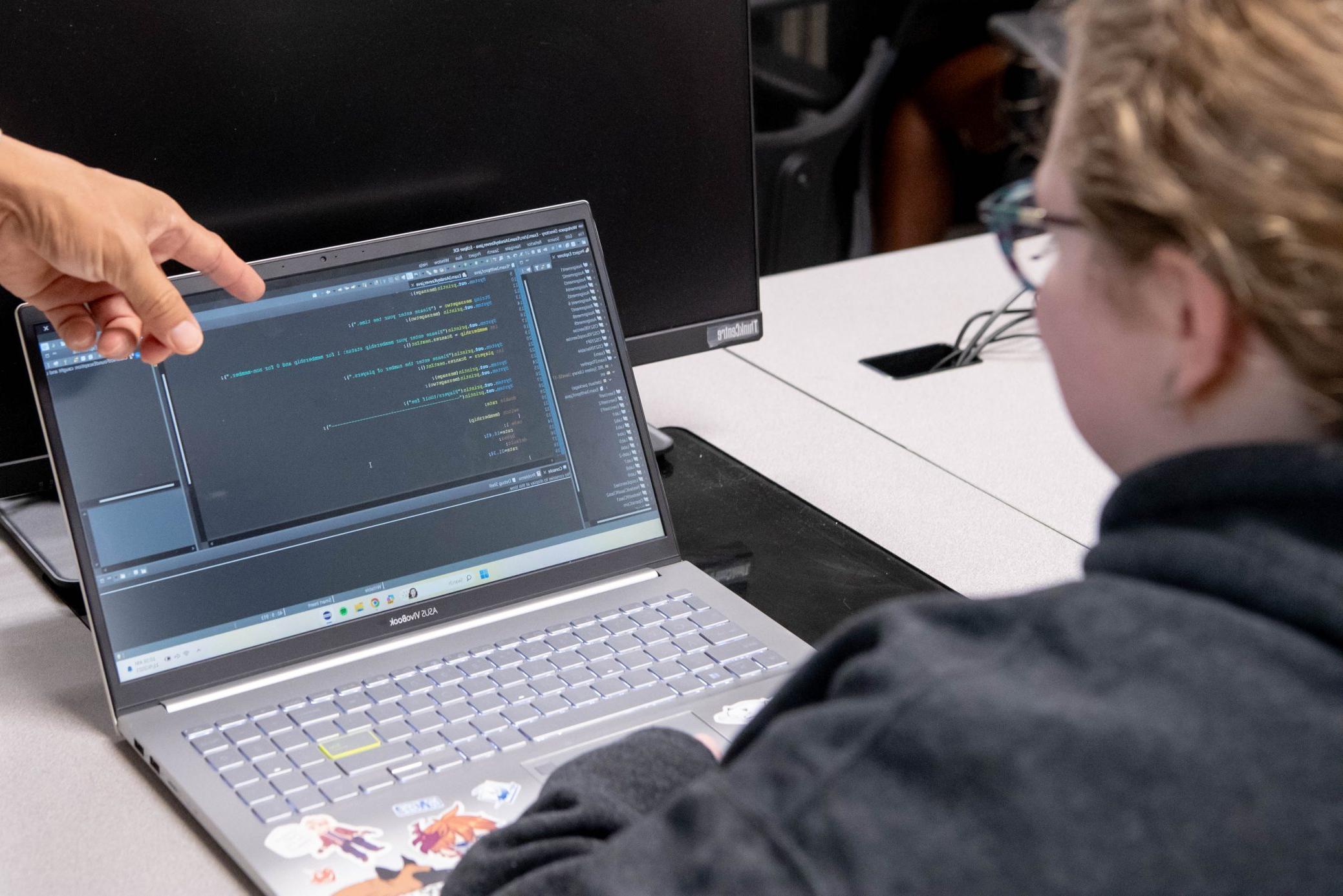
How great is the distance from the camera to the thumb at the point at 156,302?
0.84m

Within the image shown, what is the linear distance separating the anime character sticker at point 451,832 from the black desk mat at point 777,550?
0.29 meters

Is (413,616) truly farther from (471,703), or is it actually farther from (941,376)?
(941,376)

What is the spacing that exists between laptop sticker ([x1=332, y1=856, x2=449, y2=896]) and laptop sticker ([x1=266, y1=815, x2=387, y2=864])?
0.02 metres

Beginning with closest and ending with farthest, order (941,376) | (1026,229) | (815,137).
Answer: (1026,229), (941,376), (815,137)

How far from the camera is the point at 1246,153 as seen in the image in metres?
0.45

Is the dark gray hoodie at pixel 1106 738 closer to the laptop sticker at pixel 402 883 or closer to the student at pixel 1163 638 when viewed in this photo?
the student at pixel 1163 638

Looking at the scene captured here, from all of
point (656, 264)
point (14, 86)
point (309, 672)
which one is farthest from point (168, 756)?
point (656, 264)

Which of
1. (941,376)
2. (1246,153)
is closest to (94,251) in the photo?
(1246,153)

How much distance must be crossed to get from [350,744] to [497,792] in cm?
10

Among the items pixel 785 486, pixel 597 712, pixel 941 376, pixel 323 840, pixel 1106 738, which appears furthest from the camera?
pixel 941 376

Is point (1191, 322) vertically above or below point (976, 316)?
above

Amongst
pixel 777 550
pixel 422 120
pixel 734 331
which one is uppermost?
pixel 422 120

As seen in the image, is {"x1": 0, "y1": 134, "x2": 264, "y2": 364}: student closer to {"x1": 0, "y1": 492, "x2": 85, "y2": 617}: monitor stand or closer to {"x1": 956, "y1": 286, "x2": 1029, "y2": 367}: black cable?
{"x1": 0, "y1": 492, "x2": 85, "y2": 617}: monitor stand

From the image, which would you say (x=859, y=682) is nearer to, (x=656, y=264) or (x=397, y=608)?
(x=397, y=608)
